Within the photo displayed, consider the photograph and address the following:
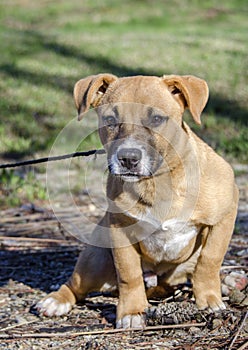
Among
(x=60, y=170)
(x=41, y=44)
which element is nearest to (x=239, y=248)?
(x=60, y=170)

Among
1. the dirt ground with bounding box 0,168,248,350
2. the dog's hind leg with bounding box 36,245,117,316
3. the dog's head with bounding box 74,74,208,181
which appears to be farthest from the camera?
the dog's hind leg with bounding box 36,245,117,316

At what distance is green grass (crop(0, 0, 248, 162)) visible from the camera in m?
9.52

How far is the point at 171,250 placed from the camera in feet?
12.6

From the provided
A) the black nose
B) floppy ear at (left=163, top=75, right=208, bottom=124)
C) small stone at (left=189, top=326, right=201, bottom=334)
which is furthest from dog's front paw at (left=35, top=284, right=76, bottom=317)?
floppy ear at (left=163, top=75, right=208, bottom=124)

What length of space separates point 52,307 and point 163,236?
75cm

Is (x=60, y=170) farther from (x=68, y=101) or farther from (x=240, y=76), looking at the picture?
(x=240, y=76)

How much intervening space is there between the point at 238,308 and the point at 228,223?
439 millimetres

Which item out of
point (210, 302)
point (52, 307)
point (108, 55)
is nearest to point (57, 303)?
point (52, 307)

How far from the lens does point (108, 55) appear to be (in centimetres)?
1395

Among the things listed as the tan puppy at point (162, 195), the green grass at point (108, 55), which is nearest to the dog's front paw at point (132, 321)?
the tan puppy at point (162, 195)

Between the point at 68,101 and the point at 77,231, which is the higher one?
the point at 77,231

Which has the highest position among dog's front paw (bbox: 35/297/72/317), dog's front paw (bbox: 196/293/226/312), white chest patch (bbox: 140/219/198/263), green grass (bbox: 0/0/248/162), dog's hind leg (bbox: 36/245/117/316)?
white chest patch (bbox: 140/219/198/263)

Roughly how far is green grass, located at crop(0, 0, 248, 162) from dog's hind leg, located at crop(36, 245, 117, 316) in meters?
2.93

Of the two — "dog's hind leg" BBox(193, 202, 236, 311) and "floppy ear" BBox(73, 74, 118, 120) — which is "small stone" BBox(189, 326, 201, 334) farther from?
"floppy ear" BBox(73, 74, 118, 120)
